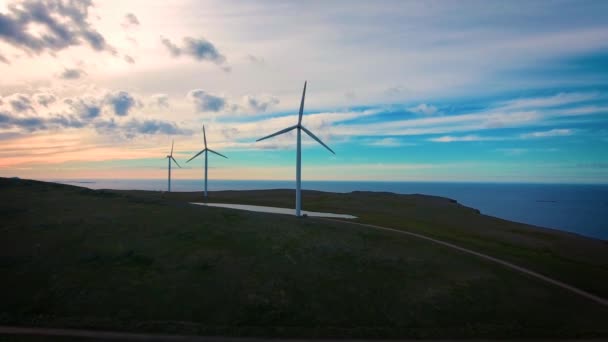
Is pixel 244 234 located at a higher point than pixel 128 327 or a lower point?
Answer: higher

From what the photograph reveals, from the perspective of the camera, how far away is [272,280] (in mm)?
34438

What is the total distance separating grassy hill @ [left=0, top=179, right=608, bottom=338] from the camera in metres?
27.9

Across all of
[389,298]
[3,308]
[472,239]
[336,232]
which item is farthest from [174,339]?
[472,239]

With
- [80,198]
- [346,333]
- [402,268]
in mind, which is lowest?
[346,333]

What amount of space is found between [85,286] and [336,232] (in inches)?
1125

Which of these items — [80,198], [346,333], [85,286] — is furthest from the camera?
[80,198]

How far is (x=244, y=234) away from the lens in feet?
151

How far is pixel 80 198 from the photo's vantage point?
62.0 meters

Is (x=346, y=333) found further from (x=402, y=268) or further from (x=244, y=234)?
(x=244, y=234)

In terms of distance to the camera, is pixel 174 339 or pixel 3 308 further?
pixel 3 308

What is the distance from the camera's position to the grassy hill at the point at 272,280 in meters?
27.9

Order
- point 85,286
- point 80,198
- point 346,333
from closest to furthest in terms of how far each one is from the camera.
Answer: point 346,333 → point 85,286 → point 80,198

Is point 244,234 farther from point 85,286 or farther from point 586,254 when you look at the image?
point 586,254

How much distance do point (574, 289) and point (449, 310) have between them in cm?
1322
